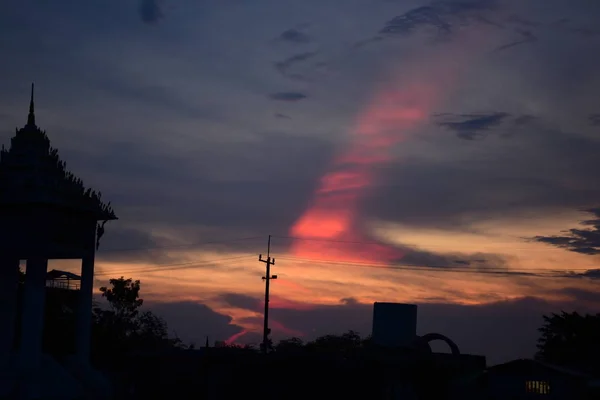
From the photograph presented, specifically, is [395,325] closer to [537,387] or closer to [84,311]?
[537,387]

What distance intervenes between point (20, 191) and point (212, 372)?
15.2 meters

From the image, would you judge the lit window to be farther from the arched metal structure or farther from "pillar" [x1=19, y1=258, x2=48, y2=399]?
"pillar" [x1=19, y1=258, x2=48, y2=399]

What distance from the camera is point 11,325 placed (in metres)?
43.8

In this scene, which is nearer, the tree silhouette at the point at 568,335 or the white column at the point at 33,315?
the white column at the point at 33,315

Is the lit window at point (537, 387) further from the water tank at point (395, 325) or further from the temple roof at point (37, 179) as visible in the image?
the temple roof at point (37, 179)

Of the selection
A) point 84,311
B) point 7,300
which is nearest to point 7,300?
point 7,300

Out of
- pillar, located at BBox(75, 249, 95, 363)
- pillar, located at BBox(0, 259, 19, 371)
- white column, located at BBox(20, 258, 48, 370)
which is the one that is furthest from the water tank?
pillar, located at BBox(0, 259, 19, 371)

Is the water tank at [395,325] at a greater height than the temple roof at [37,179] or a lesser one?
lesser

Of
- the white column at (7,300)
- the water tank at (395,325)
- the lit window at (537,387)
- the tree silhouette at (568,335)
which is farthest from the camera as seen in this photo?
the tree silhouette at (568,335)

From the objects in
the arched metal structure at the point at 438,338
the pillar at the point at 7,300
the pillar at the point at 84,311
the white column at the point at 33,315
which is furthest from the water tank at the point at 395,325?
the pillar at the point at 7,300

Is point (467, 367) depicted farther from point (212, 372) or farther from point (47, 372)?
point (47, 372)

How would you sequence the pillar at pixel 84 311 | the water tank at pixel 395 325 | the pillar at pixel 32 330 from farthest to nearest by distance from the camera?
the water tank at pixel 395 325, the pillar at pixel 84 311, the pillar at pixel 32 330

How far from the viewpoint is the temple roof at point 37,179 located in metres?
43.0

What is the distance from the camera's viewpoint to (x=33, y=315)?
137 ft
